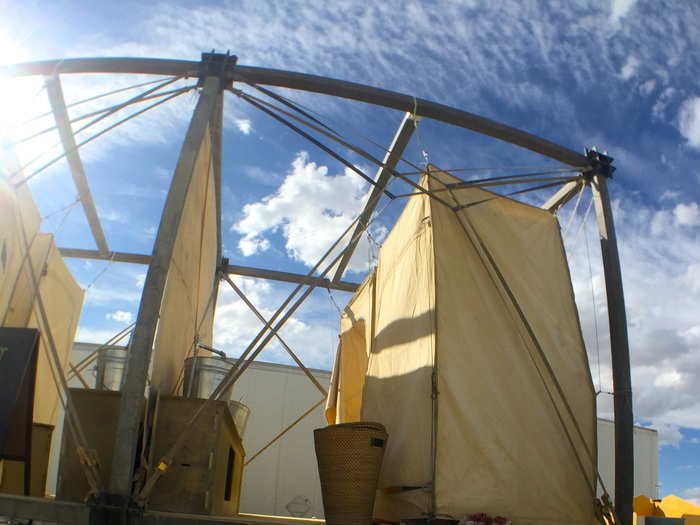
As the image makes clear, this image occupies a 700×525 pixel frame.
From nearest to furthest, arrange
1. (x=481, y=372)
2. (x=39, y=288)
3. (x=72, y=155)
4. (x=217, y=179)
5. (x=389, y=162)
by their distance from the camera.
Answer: (x=481, y=372) → (x=39, y=288) → (x=389, y=162) → (x=72, y=155) → (x=217, y=179)

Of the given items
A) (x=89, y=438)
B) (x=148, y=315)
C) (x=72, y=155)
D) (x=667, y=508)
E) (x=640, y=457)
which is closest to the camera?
(x=148, y=315)

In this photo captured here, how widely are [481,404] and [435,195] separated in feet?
5.94

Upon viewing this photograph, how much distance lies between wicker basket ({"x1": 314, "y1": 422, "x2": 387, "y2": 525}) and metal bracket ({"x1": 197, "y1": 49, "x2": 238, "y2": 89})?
290 cm

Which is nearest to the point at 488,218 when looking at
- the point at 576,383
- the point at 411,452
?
the point at 576,383

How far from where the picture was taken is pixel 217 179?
277 inches

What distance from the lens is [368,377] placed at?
608 cm

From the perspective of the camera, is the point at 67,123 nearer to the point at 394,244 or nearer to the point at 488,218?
the point at 394,244

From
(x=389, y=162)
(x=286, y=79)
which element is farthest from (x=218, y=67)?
(x=389, y=162)

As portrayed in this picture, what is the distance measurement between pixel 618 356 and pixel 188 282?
3.95m

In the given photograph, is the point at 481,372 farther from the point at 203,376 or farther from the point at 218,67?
the point at 218,67

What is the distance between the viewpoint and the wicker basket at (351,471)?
14.4 feet

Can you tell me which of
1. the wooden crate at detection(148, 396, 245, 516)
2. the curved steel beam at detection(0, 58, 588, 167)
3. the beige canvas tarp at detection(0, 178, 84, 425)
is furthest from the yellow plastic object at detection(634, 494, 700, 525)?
the beige canvas tarp at detection(0, 178, 84, 425)

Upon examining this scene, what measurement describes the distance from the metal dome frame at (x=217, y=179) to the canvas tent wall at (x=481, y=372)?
13.4 inches

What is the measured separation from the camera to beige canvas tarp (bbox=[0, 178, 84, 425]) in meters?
5.30
